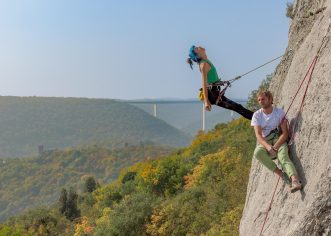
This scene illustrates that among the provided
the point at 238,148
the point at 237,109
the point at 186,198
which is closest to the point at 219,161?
the point at 238,148

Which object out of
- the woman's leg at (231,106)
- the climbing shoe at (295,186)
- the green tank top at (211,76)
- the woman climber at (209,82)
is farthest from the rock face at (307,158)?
the green tank top at (211,76)

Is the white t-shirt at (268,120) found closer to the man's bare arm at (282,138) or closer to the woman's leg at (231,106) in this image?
the man's bare arm at (282,138)

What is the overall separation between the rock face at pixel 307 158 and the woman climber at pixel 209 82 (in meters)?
1.10

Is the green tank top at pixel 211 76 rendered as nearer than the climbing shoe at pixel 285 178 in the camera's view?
No

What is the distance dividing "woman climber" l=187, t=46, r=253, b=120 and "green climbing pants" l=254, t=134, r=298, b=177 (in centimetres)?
155

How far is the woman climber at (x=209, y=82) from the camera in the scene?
948 cm

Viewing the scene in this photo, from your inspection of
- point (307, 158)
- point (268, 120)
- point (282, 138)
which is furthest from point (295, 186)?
point (268, 120)

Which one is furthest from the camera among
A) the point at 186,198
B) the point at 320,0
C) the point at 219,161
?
the point at 219,161

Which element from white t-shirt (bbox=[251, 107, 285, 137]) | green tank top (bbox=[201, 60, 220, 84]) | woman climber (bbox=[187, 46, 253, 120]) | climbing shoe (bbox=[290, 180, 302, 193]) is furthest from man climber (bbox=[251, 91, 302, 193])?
green tank top (bbox=[201, 60, 220, 84])

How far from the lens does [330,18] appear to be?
802 centimetres

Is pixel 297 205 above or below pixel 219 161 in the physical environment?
above

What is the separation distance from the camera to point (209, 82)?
9.70 meters

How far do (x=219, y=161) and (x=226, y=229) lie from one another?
25.8m

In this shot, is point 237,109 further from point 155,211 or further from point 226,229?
point 155,211
